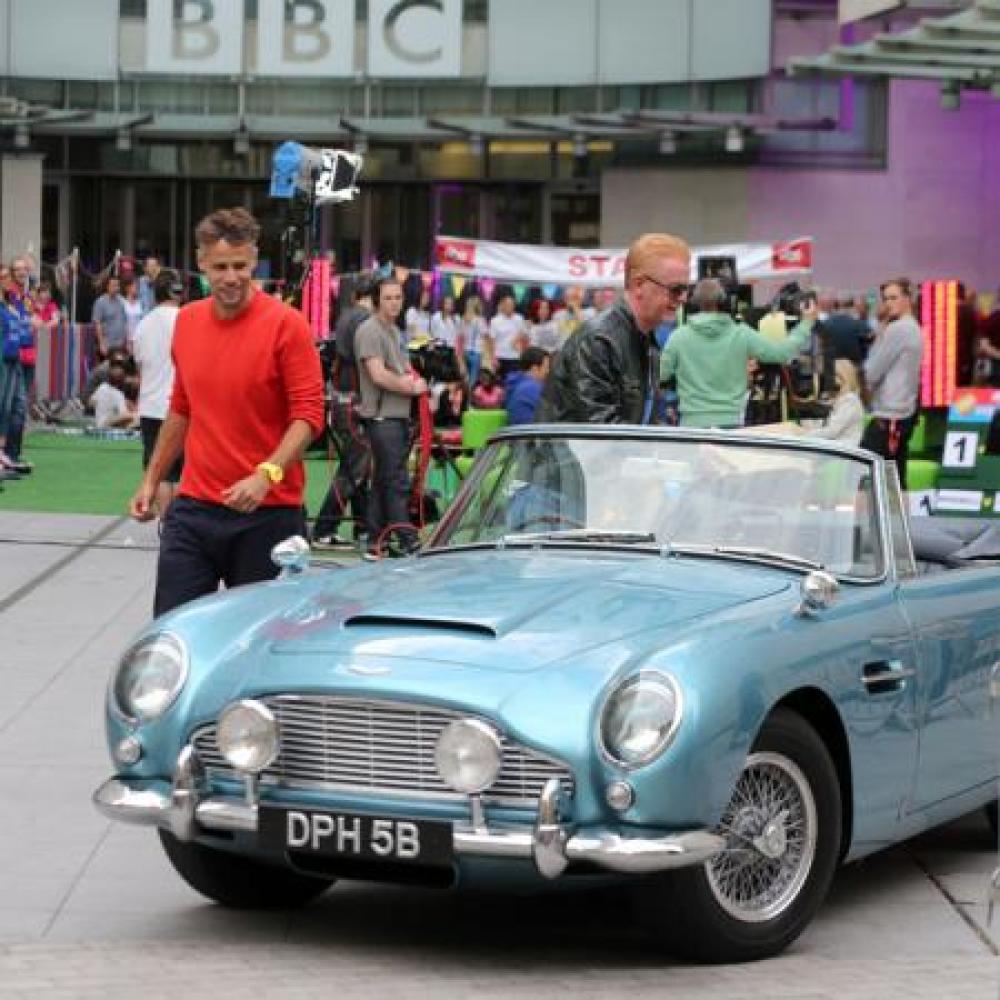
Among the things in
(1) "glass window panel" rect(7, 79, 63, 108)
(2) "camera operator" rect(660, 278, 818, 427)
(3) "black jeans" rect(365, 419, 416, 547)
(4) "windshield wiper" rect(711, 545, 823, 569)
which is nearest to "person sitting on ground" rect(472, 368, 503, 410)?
(3) "black jeans" rect(365, 419, 416, 547)

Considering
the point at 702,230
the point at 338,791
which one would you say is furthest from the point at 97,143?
the point at 338,791

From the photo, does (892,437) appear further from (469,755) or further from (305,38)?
(305,38)

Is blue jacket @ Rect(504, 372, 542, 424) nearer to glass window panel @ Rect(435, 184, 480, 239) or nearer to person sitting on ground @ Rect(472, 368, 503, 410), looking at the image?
person sitting on ground @ Rect(472, 368, 503, 410)

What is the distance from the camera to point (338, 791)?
21.2ft

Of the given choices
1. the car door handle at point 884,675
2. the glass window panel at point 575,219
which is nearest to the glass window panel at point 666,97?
the glass window panel at point 575,219

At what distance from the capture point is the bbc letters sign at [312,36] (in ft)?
137

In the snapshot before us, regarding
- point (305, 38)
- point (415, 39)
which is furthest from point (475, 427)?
point (305, 38)

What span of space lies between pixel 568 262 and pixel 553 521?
26465 millimetres

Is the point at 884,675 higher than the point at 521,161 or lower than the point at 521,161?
lower

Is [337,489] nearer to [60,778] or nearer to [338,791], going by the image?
[60,778]

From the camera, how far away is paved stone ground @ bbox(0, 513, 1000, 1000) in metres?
6.33

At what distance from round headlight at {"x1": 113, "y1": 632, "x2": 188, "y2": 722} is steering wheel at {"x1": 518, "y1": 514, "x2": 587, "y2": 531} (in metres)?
1.23

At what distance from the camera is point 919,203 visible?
138 feet

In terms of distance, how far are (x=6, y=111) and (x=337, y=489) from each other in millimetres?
22791
